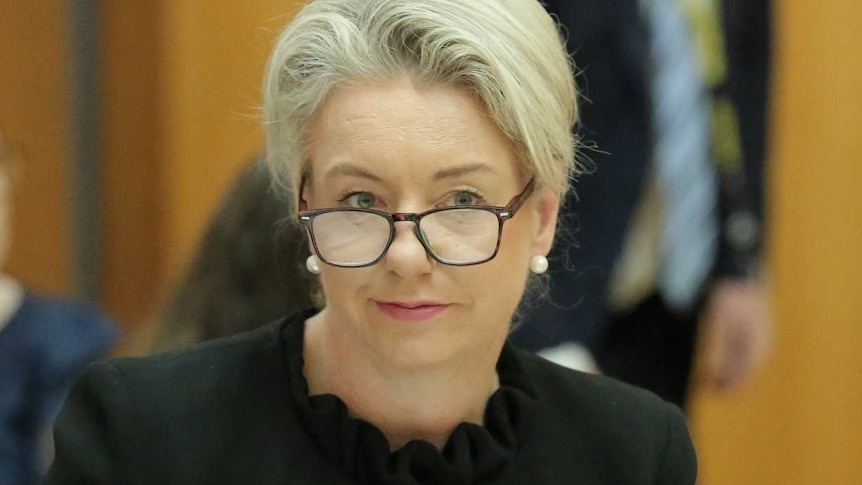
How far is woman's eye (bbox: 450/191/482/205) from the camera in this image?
1618 millimetres

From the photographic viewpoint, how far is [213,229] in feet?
8.29

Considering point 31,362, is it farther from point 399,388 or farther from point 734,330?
point 734,330

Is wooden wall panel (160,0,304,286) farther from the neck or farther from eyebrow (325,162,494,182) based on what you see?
eyebrow (325,162,494,182)

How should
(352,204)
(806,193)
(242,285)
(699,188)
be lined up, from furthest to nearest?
(806,193) → (699,188) → (242,285) → (352,204)

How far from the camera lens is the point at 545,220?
1.79 metres

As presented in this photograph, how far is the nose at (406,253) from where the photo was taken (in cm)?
158

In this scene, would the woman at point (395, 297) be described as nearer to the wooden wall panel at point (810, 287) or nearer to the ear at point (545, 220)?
the ear at point (545, 220)

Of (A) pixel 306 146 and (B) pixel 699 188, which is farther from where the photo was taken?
(B) pixel 699 188

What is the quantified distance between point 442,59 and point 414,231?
19cm

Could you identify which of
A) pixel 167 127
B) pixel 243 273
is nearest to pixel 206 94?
pixel 167 127

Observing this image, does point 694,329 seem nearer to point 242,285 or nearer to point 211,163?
point 242,285

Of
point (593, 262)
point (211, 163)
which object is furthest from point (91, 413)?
point (211, 163)

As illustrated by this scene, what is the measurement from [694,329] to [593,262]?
1.64 feet

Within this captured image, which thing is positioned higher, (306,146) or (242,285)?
(306,146)
